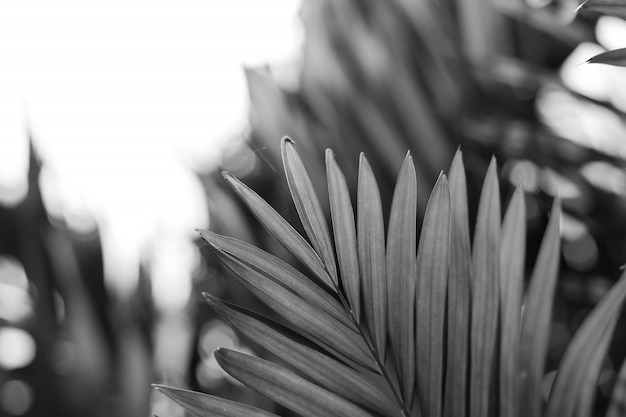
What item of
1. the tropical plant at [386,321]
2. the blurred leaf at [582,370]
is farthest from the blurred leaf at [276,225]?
the blurred leaf at [582,370]

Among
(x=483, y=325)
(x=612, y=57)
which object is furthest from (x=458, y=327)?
(x=612, y=57)

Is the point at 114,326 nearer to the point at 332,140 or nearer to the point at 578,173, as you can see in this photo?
the point at 332,140

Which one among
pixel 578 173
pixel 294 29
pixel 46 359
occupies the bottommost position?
pixel 46 359

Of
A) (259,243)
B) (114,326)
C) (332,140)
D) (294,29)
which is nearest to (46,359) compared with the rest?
(114,326)

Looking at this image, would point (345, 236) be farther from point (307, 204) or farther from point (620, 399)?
point (620, 399)

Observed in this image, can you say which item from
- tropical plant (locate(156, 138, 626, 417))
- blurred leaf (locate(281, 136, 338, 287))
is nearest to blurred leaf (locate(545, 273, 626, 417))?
tropical plant (locate(156, 138, 626, 417))

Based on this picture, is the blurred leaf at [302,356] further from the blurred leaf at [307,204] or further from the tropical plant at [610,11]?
the tropical plant at [610,11]
